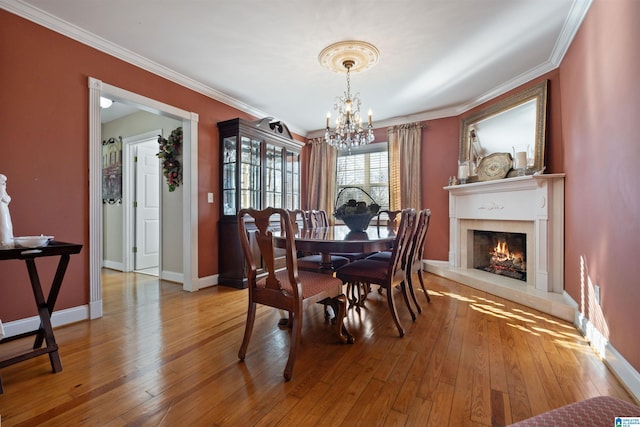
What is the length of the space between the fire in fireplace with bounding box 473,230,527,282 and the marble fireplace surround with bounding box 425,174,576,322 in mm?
130

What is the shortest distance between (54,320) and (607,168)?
4.23m

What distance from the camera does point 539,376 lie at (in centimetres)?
162

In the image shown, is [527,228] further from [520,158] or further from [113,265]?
[113,265]

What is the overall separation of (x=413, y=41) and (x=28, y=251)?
3247mm

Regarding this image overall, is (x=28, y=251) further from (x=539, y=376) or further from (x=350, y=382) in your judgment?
(x=539, y=376)

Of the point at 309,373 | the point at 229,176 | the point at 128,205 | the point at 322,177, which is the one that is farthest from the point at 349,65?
the point at 128,205

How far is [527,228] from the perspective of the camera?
324cm

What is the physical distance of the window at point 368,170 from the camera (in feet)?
16.6

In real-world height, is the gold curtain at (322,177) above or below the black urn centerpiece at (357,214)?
above

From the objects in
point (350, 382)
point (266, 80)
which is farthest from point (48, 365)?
point (266, 80)

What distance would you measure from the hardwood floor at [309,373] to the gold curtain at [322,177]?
2.95m

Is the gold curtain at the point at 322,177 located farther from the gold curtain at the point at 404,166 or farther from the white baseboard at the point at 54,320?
the white baseboard at the point at 54,320

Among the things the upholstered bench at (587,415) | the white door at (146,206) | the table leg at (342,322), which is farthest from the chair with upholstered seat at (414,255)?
the white door at (146,206)

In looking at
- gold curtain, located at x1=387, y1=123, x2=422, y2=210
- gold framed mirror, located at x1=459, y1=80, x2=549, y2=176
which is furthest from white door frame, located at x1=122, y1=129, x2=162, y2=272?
gold framed mirror, located at x1=459, y1=80, x2=549, y2=176
